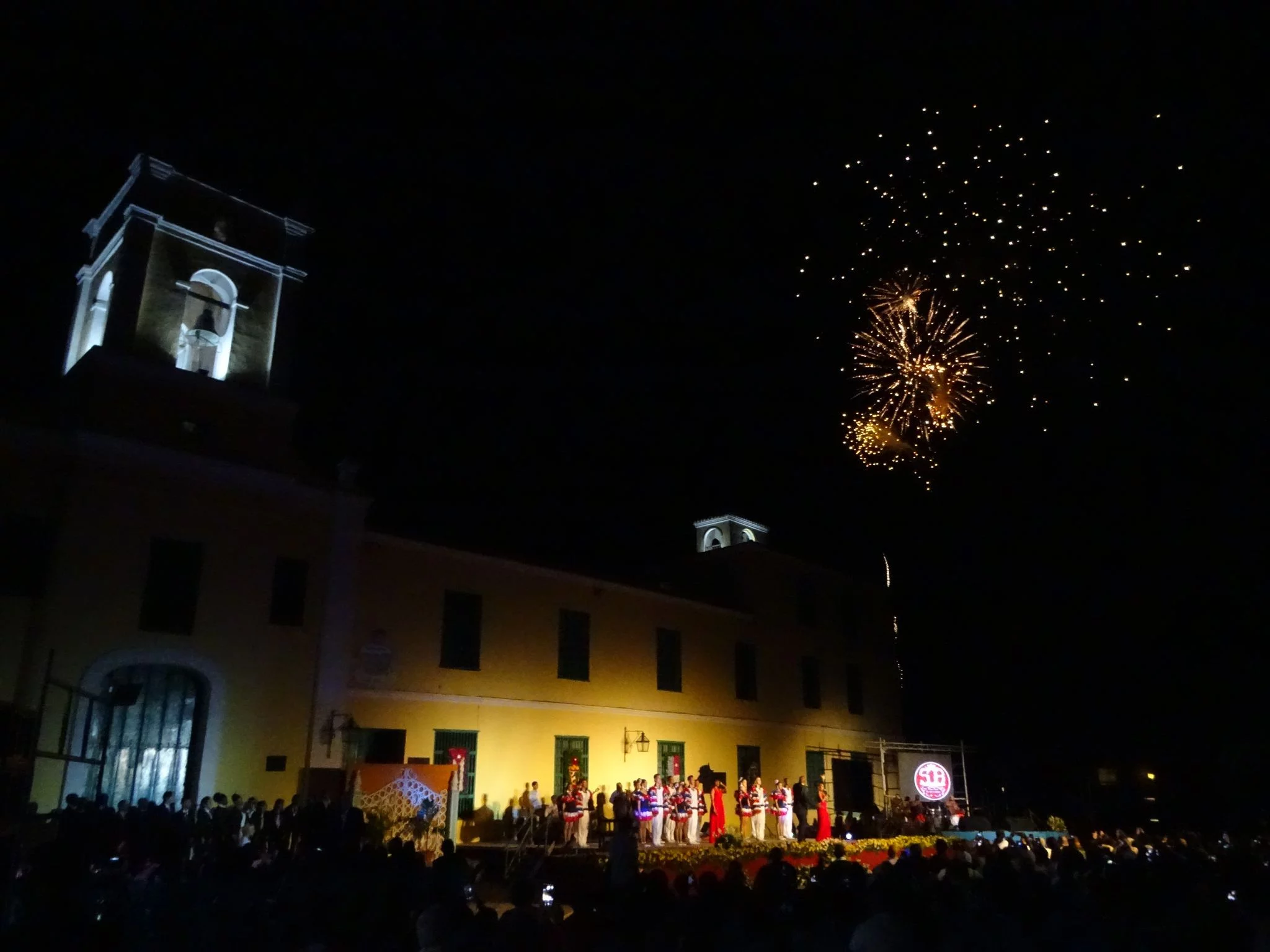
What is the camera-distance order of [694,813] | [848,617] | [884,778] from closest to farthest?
[694,813], [884,778], [848,617]

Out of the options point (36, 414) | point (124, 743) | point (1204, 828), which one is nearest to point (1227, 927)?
point (124, 743)

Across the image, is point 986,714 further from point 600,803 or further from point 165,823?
point 165,823

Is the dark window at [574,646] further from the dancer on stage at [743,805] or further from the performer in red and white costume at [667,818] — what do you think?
the dancer on stage at [743,805]

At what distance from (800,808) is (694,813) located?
11.8 feet

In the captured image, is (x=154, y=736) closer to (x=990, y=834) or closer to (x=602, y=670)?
(x=602, y=670)

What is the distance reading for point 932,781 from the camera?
24062 mm

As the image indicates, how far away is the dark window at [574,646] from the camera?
69.1ft

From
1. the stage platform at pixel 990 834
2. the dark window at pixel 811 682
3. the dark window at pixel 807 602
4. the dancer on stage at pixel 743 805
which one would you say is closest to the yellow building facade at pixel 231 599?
the dancer on stage at pixel 743 805

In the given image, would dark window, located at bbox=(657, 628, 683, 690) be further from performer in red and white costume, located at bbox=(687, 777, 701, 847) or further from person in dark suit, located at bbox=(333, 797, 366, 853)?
person in dark suit, located at bbox=(333, 797, 366, 853)

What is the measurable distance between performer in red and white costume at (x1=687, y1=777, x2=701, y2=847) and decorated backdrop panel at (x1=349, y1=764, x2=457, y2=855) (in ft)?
21.7

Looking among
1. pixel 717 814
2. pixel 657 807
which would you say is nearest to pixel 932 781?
pixel 717 814

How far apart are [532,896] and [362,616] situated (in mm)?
12682

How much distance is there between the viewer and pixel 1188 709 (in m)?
34.0

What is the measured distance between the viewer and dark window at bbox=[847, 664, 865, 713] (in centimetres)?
2905
